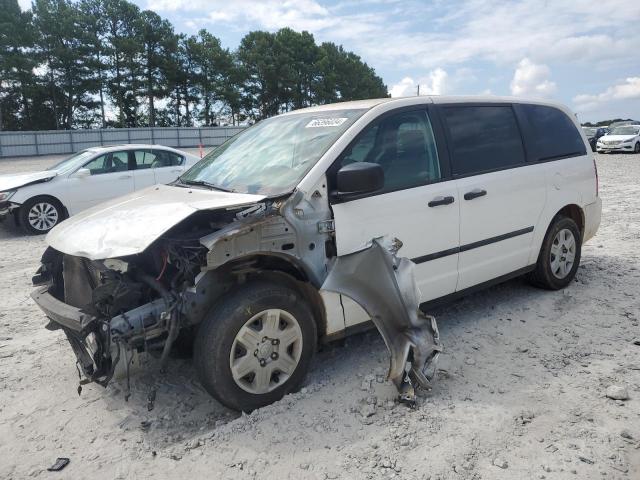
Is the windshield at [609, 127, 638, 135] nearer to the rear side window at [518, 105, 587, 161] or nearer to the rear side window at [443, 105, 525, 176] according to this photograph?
the rear side window at [518, 105, 587, 161]

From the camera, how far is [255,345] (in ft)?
10.4

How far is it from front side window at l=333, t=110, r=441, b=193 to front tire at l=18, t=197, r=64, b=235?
7.39 meters

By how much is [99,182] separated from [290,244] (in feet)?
24.9

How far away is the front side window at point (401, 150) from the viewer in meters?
3.66

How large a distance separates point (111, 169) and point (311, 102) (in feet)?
185

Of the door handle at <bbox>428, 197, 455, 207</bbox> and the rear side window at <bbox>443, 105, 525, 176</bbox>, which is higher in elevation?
the rear side window at <bbox>443, 105, 525, 176</bbox>

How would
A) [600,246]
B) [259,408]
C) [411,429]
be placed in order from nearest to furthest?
1. [411,429]
2. [259,408]
3. [600,246]

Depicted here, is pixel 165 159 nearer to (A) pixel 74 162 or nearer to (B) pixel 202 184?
(A) pixel 74 162

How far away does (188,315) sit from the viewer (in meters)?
3.02

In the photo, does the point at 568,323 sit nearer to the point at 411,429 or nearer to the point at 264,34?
the point at 411,429

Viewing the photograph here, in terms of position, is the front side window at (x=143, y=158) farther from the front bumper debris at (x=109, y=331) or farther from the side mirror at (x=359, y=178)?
the side mirror at (x=359, y=178)

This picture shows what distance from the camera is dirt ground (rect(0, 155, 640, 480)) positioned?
270 cm

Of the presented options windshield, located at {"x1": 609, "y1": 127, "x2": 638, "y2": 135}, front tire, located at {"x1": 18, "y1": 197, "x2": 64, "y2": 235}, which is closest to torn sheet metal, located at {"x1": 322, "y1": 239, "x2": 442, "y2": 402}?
front tire, located at {"x1": 18, "y1": 197, "x2": 64, "y2": 235}

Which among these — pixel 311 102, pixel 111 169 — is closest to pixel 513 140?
pixel 111 169
